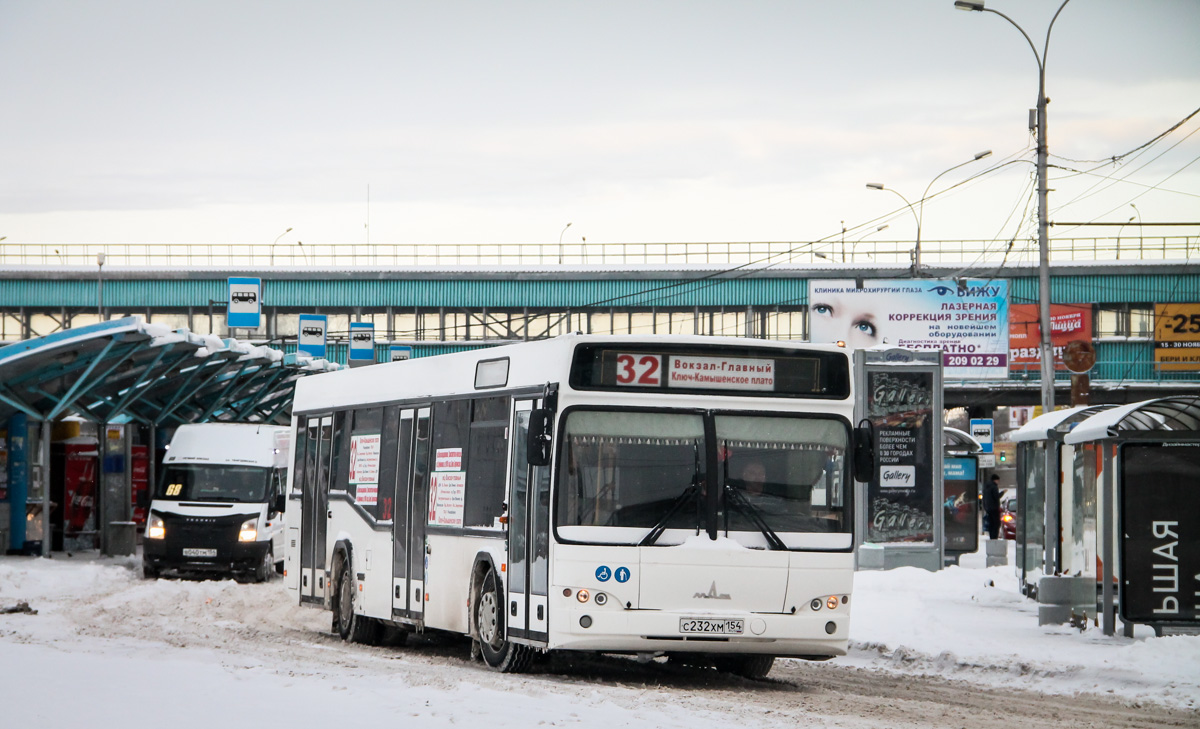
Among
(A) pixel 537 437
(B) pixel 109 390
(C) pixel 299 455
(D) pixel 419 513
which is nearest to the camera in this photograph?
(A) pixel 537 437

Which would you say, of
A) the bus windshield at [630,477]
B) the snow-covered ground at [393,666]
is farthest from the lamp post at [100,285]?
the bus windshield at [630,477]

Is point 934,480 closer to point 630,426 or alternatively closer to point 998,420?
point 630,426

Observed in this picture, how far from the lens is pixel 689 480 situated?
451 inches

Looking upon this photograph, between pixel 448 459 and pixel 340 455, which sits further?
pixel 340 455

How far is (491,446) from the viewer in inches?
510

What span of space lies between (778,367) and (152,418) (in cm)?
2297

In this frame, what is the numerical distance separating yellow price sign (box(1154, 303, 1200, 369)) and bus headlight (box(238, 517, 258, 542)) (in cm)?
4254

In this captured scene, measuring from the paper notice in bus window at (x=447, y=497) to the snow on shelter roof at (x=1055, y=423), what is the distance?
7333 mm

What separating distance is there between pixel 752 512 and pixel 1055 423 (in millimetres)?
7301

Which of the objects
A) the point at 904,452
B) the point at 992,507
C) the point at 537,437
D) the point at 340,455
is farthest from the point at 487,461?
the point at 992,507

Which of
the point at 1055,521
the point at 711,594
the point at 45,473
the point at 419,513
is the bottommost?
the point at 711,594

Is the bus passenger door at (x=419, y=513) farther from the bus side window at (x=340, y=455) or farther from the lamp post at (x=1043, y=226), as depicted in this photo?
the lamp post at (x=1043, y=226)

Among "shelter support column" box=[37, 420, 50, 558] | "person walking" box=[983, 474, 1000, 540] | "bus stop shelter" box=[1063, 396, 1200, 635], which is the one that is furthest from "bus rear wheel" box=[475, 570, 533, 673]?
"person walking" box=[983, 474, 1000, 540]

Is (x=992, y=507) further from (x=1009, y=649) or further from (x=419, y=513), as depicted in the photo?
(x=419, y=513)
